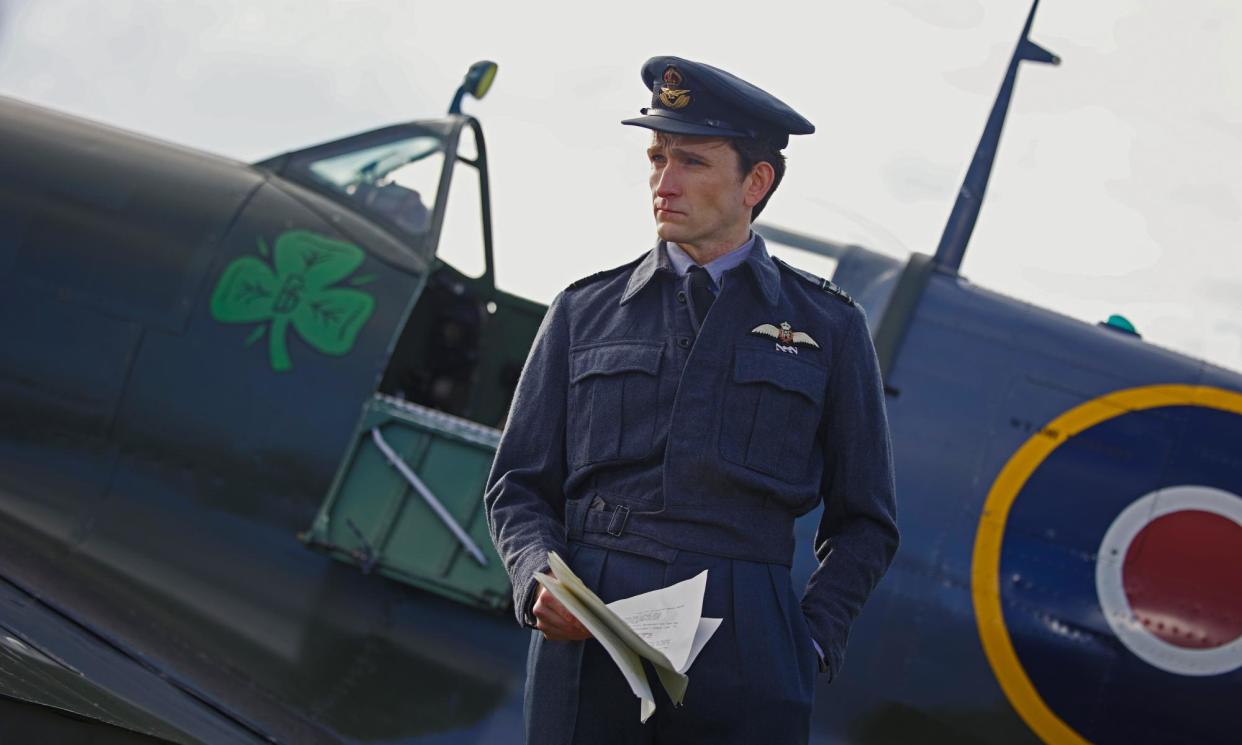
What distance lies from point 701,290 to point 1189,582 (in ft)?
9.24

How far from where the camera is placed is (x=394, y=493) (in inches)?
177

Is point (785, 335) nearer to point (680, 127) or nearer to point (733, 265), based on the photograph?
point (733, 265)

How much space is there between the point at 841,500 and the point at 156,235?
364 cm

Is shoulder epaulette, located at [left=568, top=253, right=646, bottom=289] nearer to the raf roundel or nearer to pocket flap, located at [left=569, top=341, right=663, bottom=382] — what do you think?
pocket flap, located at [left=569, top=341, right=663, bottom=382]

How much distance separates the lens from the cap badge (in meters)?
2.21

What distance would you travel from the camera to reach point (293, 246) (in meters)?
4.91

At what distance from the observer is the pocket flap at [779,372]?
2105mm

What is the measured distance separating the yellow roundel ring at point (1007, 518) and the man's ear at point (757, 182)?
2445 mm

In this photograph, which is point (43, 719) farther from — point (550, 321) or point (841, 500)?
point (841, 500)

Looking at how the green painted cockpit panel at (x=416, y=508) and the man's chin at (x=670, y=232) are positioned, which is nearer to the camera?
the man's chin at (x=670, y=232)

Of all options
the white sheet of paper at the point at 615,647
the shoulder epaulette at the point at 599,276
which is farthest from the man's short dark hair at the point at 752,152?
the white sheet of paper at the point at 615,647

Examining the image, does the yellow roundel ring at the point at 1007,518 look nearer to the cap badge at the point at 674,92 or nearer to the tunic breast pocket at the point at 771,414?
the tunic breast pocket at the point at 771,414

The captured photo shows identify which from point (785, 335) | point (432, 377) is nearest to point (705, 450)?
point (785, 335)

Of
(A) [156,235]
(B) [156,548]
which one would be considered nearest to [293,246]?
(A) [156,235]
